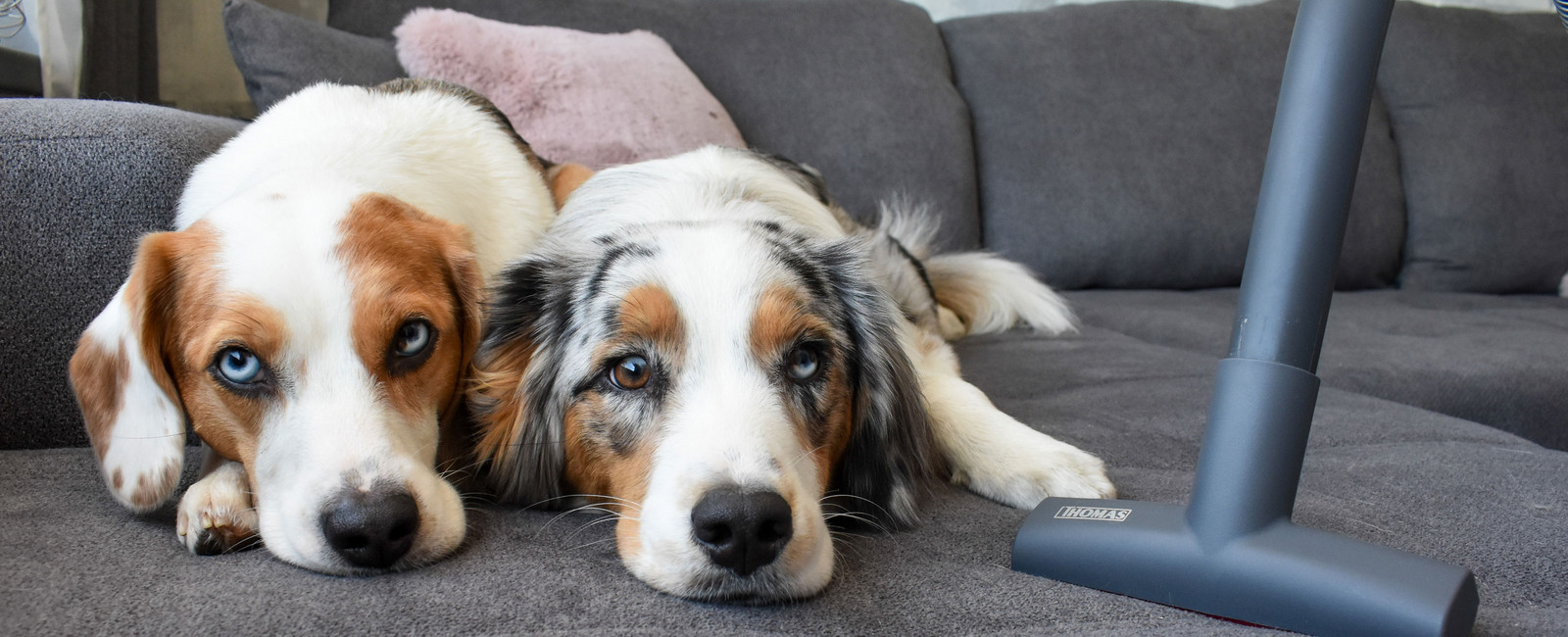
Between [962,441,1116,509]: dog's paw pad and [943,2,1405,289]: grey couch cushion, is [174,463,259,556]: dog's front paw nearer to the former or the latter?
[962,441,1116,509]: dog's paw pad

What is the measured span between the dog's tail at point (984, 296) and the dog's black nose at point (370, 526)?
1831 millimetres

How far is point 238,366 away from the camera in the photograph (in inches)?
49.2

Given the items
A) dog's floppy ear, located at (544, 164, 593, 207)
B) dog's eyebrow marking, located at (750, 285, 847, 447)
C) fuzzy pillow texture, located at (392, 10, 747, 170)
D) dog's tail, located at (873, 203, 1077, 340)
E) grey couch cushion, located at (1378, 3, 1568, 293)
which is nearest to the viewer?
dog's eyebrow marking, located at (750, 285, 847, 447)

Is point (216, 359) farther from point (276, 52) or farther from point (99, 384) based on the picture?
point (276, 52)

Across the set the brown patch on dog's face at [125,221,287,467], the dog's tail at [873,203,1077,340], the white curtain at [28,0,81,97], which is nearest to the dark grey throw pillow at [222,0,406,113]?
the white curtain at [28,0,81,97]

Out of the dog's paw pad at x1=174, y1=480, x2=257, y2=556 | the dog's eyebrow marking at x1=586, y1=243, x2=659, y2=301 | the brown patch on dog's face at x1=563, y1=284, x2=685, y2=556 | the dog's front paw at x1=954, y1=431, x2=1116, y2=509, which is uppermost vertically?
the dog's eyebrow marking at x1=586, y1=243, x2=659, y2=301

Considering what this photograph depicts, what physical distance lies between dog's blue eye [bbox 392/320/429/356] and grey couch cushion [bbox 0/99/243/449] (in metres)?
0.57

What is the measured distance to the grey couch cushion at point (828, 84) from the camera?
3.15 meters

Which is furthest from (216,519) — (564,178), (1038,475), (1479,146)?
(1479,146)

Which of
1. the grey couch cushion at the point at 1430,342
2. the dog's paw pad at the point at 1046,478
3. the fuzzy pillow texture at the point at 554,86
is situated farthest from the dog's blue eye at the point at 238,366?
the grey couch cushion at the point at 1430,342

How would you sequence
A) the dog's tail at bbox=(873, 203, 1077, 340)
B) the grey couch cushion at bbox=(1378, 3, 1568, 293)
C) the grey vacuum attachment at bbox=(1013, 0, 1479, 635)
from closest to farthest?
the grey vacuum attachment at bbox=(1013, 0, 1479, 635), the dog's tail at bbox=(873, 203, 1077, 340), the grey couch cushion at bbox=(1378, 3, 1568, 293)

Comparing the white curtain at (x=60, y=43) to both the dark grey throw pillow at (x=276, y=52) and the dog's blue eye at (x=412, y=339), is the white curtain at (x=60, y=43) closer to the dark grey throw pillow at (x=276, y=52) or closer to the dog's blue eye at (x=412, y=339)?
the dark grey throw pillow at (x=276, y=52)

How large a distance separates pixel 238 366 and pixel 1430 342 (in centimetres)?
282

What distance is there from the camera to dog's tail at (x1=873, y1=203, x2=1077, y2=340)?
2785 millimetres
